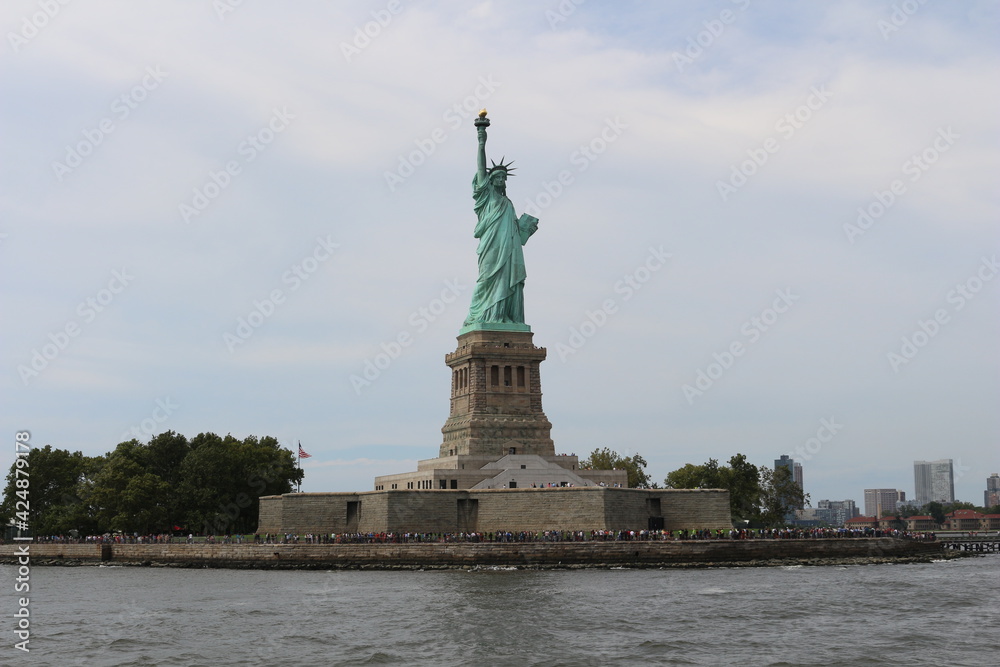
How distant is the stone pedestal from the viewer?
8156cm

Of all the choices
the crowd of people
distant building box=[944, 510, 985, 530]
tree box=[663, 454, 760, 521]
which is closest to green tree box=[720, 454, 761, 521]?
tree box=[663, 454, 760, 521]

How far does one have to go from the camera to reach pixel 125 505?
3489 inches

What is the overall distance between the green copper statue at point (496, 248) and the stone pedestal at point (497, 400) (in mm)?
1958

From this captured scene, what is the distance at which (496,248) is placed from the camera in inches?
3442

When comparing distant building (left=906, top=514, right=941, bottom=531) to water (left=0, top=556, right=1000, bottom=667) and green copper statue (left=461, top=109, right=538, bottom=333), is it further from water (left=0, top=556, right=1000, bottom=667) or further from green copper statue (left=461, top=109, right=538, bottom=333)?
water (left=0, top=556, right=1000, bottom=667)

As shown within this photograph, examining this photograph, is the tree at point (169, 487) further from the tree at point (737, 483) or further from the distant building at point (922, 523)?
the distant building at point (922, 523)

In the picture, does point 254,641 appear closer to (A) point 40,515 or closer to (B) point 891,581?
(B) point 891,581

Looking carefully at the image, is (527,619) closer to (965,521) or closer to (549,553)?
(549,553)

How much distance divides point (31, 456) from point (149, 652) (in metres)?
65.1

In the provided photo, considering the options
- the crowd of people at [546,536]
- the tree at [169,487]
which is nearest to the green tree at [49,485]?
the tree at [169,487]

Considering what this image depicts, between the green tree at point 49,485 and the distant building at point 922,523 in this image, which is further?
the distant building at point 922,523

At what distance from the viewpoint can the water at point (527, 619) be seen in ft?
124

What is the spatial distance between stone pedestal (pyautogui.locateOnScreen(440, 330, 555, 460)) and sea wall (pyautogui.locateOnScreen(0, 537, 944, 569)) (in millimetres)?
13084

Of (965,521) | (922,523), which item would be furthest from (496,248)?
(922,523)
